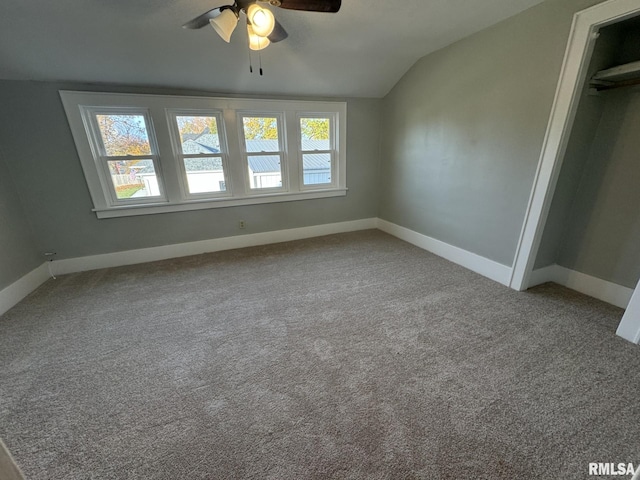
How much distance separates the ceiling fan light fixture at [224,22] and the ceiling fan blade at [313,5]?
1.08 feet

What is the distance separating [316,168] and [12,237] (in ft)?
11.6

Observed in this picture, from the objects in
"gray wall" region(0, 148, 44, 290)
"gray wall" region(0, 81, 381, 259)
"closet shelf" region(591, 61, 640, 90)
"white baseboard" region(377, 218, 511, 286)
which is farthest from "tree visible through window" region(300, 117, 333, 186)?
"gray wall" region(0, 148, 44, 290)

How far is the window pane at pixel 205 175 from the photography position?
11.2 ft

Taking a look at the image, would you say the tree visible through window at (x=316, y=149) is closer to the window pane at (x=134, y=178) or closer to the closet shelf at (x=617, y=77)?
the window pane at (x=134, y=178)

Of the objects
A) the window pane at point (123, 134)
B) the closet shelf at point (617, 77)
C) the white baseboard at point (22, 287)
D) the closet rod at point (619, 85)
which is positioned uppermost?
the closet shelf at point (617, 77)

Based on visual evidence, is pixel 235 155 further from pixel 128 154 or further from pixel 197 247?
pixel 197 247

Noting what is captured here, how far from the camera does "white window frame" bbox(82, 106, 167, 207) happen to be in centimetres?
291

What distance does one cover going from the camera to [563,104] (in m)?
2.05

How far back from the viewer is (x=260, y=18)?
1581 millimetres

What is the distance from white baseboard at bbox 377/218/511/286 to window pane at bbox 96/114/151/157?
11.8 feet

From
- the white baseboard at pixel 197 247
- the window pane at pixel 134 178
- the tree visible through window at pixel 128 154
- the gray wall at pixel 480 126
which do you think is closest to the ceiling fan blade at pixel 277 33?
the gray wall at pixel 480 126

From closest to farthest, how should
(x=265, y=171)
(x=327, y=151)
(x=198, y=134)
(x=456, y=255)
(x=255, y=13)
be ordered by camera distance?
(x=255, y=13)
(x=456, y=255)
(x=198, y=134)
(x=265, y=171)
(x=327, y=151)

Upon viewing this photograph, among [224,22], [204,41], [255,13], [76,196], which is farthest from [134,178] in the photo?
[255,13]

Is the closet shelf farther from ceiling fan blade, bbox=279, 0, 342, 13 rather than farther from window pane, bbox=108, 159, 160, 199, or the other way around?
window pane, bbox=108, 159, 160, 199
